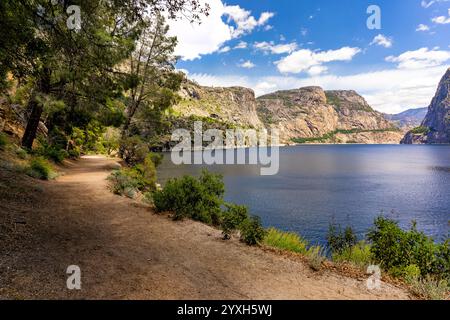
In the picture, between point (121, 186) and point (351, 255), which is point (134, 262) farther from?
point (121, 186)

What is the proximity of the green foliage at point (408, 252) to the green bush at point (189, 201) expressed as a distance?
6469 millimetres

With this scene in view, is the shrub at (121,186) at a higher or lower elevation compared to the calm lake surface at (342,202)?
higher

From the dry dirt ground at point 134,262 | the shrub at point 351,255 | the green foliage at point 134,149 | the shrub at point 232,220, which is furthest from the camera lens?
the green foliage at point 134,149

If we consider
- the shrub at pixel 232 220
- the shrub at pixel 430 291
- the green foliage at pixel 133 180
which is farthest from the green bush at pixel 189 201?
the shrub at pixel 430 291

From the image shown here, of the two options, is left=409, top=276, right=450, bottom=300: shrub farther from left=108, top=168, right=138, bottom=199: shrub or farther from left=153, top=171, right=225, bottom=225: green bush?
left=108, top=168, right=138, bottom=199: shrub

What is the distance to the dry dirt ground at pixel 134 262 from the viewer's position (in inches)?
218

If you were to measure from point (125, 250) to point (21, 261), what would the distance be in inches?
90.7

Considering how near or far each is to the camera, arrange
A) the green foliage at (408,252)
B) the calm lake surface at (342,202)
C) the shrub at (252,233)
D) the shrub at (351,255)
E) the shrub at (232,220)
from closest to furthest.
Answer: the green foliage at (408,252), the shrub at (351,255), the shrub at (252,233), the shrub at (232,220), the calm lake surface at (342,202)

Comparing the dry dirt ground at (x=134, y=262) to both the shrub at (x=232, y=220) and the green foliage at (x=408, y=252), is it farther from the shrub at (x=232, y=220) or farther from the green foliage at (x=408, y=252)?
the green foliage at (x=408, y=252)

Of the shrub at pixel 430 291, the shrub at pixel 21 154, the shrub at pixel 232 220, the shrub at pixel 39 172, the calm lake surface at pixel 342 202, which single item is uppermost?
the shrub at pixel 21 154

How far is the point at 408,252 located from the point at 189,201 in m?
8.05

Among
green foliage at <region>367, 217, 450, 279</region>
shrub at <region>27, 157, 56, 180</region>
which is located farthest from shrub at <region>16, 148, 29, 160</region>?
green foliage at <region>367, 217, 450, 279</region>

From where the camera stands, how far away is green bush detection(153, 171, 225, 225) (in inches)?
474
